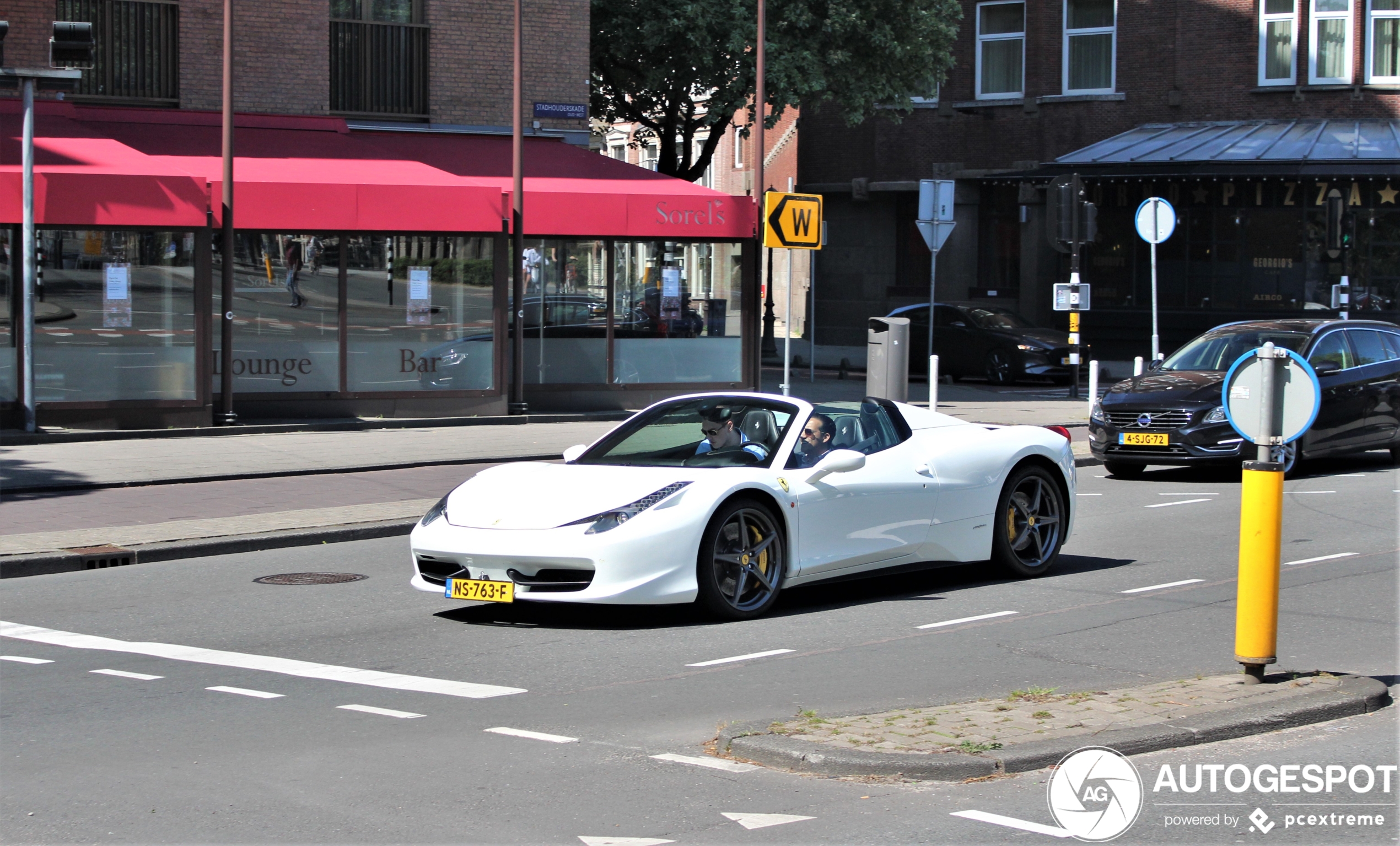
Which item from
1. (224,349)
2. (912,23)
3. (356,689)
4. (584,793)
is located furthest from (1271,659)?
(912,23)

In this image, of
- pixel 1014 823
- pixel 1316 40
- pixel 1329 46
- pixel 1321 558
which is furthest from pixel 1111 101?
pixel 1014 823

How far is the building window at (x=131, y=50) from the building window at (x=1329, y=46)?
2535 cm

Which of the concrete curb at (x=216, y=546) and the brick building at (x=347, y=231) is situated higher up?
the brick building at (x=347, y=231)

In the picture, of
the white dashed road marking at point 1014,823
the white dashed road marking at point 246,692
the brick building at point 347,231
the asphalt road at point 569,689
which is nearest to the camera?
the white dashed road marking at point 1014,823

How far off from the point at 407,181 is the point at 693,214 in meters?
4.17

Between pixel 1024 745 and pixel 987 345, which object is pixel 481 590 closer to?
pixel 1024 745

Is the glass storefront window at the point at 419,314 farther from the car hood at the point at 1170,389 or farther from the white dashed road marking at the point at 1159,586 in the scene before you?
the white dashed road marking at the point at 1159,586

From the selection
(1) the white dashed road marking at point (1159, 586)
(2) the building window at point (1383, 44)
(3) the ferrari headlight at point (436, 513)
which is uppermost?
(2) the building window at point (1383, 44)

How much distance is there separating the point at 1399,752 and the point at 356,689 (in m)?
4.42

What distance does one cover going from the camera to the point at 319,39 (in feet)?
74.3

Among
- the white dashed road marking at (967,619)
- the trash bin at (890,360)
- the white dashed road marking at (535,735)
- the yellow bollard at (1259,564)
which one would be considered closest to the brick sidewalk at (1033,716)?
the yellow bollard at (1259,564)

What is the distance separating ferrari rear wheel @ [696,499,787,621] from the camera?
8.73 meters

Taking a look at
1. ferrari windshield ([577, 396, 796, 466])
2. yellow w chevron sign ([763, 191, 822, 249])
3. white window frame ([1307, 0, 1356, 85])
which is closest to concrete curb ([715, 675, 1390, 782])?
ferrari windshield ([577, 396, 796, 466])

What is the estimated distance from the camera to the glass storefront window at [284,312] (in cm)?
2008
